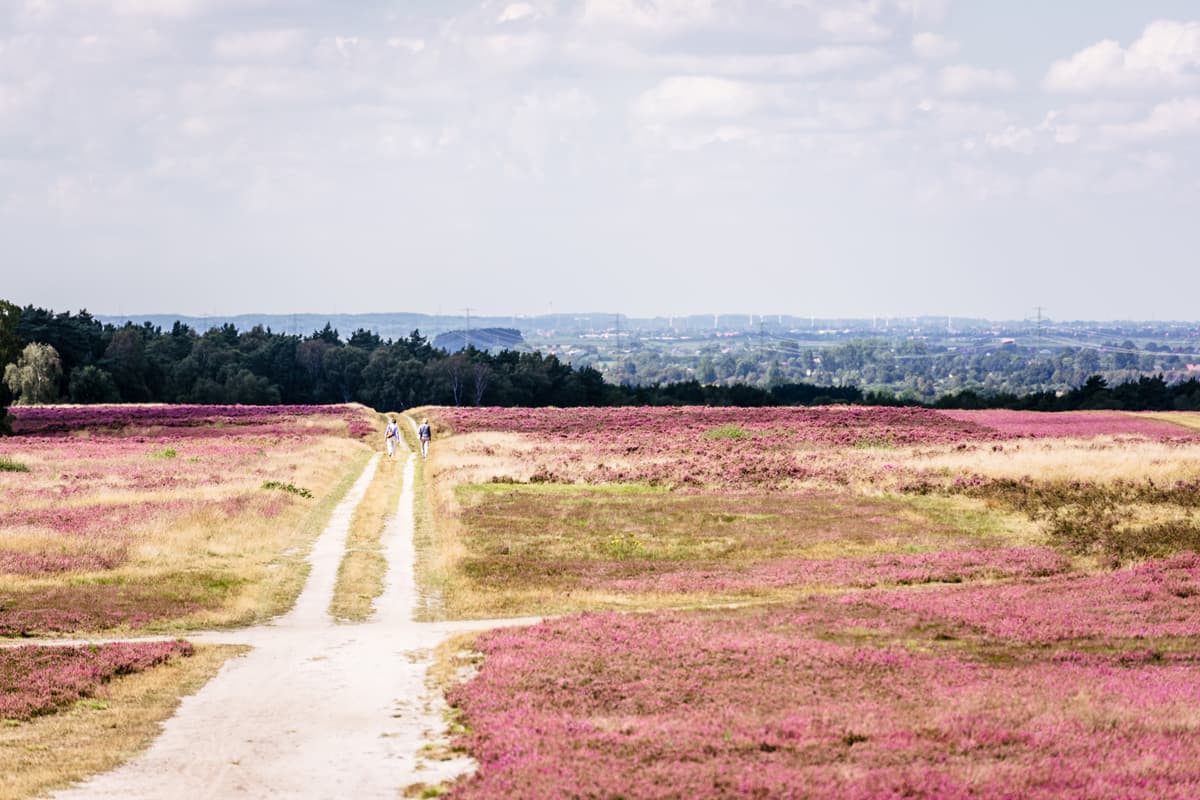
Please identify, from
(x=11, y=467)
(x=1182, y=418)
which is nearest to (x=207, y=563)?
(x=11, y=467)

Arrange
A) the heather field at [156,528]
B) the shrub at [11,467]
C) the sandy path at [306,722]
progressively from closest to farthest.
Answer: the sandy path at [306,722]
the heather field at [156,528]
the shrub at [11,467]

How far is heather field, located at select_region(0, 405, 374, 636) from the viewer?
28.7 m

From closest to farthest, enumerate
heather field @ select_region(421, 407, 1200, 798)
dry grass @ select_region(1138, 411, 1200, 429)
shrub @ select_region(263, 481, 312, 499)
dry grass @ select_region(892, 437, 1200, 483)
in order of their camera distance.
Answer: heather field @ select_region(421, 407, 1200, 798), shrub @ select_region(263, 481, 312, 499), dry grass @ select_region(892, 437, 1200, 483), dry grass @ select_region(1138, 411, 1200, 429)

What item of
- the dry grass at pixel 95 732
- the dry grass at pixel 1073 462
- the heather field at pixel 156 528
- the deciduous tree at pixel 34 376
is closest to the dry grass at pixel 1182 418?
the dry grass at pixel 1073 462

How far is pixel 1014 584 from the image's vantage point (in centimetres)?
3191

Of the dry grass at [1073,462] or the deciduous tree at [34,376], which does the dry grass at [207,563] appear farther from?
the deciduous tree at [34,376]

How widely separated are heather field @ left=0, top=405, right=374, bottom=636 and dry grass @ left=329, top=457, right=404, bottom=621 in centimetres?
130

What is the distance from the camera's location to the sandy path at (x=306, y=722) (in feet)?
51.0

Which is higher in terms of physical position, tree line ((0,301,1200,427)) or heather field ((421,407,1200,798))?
tree line ((0,301,1200,427))

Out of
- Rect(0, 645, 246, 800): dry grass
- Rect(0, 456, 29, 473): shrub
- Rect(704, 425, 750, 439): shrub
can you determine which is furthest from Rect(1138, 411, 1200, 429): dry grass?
Rect(0, 645, 246, 800): dry grass

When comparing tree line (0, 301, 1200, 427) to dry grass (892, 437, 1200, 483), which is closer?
dry grass (892, 437, 1200, 483)

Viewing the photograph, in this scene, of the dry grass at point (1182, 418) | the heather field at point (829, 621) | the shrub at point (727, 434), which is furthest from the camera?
the dry grass at point (1182, 418)

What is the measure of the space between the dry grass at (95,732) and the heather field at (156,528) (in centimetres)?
550

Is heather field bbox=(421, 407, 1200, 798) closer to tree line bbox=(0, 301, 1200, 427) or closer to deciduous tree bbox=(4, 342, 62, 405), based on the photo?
tree line bbox=(0, 301, 1200, 427)
